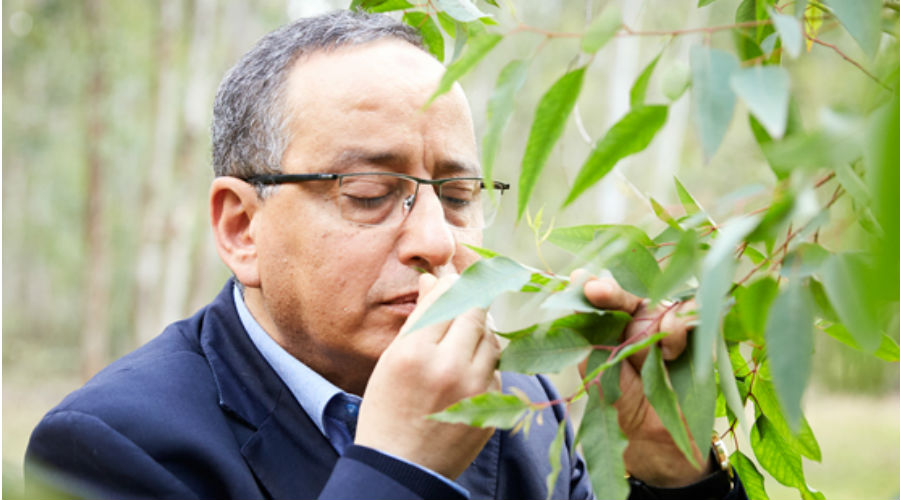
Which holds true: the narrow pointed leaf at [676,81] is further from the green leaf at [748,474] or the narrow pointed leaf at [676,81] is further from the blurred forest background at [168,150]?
the blurred forest background at [168,150]

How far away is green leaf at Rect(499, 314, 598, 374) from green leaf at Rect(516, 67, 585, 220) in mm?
265

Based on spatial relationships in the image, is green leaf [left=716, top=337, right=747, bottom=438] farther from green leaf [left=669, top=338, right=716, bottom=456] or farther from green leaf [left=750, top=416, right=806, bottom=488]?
green leaf [left=750, top=416, right=806, bottom=488]

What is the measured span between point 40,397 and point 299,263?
78.4 feet

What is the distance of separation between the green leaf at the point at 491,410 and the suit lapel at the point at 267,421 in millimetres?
869

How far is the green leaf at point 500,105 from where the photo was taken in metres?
0.90

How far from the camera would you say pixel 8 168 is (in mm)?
21609

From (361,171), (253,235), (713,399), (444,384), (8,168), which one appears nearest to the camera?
(713,399)

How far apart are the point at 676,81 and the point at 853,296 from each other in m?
0.29

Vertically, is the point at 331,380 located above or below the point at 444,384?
below

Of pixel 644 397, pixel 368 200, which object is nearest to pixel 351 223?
pixel 368 200

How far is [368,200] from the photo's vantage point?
5.83ft

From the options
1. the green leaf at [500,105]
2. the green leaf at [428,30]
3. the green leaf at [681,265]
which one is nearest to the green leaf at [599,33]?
the green leaf at [500,105]

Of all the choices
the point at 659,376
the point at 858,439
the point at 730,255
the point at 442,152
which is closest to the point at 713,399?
the point at 659,376

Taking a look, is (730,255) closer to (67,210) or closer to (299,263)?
(299,263)
